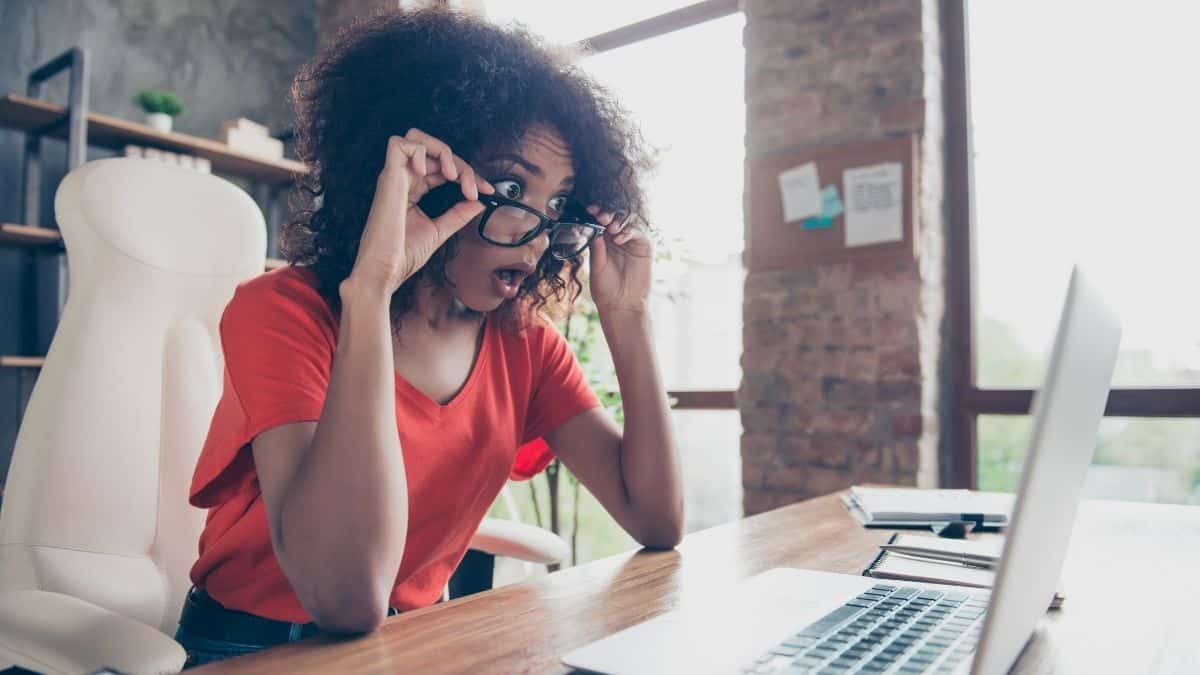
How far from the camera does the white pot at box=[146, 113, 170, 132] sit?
3.03m

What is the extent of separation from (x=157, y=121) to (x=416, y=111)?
241 centimetres

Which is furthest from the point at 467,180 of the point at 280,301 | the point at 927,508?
the point at 927,508

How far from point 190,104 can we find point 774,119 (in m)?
→ 2.37

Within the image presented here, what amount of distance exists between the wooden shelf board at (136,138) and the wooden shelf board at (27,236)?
36 cm

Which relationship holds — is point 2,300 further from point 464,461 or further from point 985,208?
point 985,208

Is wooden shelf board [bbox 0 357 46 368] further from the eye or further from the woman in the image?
the eye

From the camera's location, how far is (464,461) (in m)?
1.10

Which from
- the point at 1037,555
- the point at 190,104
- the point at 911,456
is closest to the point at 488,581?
the point at 1037,555

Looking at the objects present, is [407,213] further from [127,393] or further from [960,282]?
[960,282]

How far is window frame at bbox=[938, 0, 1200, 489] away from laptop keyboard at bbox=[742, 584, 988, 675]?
6.08 feet

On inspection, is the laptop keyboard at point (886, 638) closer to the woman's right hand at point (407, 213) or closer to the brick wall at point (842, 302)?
the woman's right hand at point (407, 213)

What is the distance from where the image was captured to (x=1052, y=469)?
0.46 metres

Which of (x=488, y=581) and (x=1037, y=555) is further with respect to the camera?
(x=488, y=581)

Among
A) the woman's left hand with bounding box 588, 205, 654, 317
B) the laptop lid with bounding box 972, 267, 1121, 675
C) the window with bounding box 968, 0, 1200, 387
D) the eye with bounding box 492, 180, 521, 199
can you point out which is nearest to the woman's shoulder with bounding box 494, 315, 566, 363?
the woman's left hand with bounding box 588, 205, 654, 317
